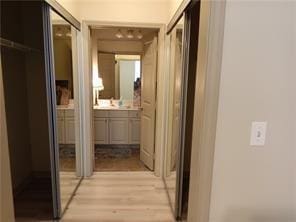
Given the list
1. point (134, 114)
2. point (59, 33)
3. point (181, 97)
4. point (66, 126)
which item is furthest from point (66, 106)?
point (134, 114)

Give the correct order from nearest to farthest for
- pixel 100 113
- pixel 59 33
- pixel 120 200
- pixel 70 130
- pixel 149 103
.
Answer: pixel 59 33 < pixel 120 200 < pixel 70 130 < pixel 149 103 < pixel 100 113

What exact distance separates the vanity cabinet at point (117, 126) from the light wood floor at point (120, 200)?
1.24 meters

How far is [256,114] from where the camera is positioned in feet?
3.39

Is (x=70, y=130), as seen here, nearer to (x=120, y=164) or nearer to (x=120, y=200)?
(x=120, y=200)

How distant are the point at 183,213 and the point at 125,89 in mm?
3201

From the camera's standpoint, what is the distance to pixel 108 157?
4.24 meters

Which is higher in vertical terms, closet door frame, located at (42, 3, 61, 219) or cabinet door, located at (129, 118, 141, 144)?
closet door frame, located at (42, 3, 61, 219)

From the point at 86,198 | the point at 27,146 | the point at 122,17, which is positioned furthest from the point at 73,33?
the point at 86,198

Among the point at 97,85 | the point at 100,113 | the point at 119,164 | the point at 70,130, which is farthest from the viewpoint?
the point at 97,85

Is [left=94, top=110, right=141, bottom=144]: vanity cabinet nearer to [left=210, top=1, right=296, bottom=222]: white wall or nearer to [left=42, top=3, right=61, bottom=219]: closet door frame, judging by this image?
[left=42, top=3, right=61, bottom=219]: closet door frame

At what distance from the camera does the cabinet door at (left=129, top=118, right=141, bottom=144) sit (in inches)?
181

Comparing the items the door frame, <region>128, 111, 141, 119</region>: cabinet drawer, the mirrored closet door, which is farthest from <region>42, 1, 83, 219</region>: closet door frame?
<region>128, 111, 141, 119</region>: cabinet drawer

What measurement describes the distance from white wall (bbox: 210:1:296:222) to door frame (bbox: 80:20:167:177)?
2.04m

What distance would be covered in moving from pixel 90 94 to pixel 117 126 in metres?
1.60
